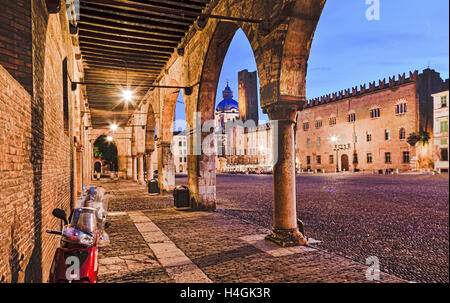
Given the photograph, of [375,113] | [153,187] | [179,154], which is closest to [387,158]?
[375,113]

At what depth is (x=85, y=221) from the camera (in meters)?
3.15

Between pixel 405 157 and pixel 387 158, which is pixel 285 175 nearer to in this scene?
pixel 405 157

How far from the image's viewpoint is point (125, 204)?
1128cm

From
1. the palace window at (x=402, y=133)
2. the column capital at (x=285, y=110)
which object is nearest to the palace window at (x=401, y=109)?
the palace window at (x=402, y=133)

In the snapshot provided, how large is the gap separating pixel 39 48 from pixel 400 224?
302 inches

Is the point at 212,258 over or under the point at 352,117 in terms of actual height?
under

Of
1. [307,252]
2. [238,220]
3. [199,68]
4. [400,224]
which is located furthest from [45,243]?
[400,224]

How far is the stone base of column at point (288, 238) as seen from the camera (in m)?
5.25

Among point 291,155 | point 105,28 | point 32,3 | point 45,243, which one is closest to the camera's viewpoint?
point 32,3

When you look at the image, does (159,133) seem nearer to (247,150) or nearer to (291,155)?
(291,155)

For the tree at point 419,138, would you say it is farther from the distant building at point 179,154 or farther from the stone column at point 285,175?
the distant building at point 179,154

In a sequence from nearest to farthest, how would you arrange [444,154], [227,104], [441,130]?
[444,154] → [441,130] → [227,104]

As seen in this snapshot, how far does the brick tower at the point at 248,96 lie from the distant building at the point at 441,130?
105 ft

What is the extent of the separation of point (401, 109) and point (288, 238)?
37.6 meters
